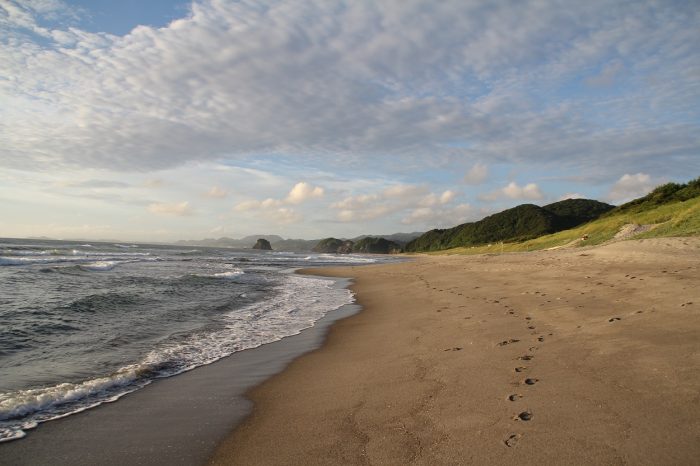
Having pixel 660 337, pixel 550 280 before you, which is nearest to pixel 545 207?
pixel 550 280

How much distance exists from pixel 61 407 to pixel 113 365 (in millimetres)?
2081

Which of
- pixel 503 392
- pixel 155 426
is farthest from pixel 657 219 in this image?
pixel 155 426

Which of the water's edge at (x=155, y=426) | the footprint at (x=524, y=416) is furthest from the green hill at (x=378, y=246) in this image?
the footprint at (x=524, y=416)

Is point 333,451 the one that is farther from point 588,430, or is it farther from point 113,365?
point 113,365

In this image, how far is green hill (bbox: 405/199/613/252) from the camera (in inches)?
3743

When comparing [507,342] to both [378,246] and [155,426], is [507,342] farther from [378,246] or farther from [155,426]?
[378,246]

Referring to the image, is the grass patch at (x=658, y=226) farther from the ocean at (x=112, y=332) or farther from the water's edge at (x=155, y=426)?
the water's edge at (x=155, y=426)

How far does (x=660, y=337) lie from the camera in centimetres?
637

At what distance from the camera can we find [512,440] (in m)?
3.94

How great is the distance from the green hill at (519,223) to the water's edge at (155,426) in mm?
90496

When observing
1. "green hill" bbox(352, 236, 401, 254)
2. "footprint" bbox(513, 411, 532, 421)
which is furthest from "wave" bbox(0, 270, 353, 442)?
"green hill" bbox(352, 236, 401, 254)

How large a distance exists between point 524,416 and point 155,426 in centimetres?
440

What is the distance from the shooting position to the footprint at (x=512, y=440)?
12.7 ft

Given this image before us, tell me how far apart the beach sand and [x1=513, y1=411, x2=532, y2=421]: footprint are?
0.02m
